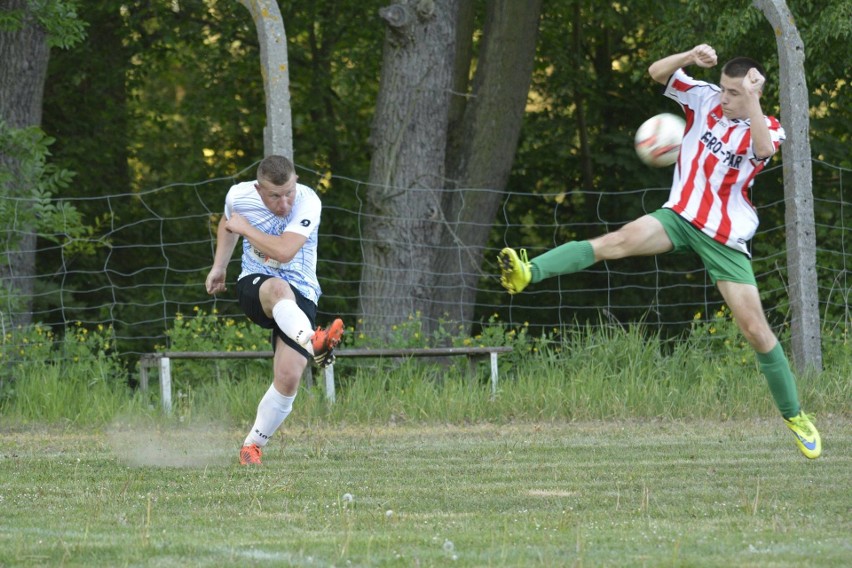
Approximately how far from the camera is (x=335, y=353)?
10.1 meters

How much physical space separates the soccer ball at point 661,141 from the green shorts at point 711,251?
0.52 meters

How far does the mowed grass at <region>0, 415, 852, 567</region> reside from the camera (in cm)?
466

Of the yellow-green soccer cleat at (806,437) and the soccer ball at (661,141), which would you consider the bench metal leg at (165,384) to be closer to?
the soccer ball at (661,141)

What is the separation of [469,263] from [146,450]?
6692 mm

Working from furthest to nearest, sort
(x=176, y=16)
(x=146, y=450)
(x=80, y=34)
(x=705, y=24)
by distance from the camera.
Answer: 1. (x=176, y=16)
2. (x=705, y=24)
3. (x=80, y=34)
4. (x=146, y=450)

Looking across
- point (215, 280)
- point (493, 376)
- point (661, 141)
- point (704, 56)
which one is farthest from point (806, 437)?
point (493, 376)

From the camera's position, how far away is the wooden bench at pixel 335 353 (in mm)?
9961

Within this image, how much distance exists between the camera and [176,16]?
18234mm

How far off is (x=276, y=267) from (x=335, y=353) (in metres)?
2.94

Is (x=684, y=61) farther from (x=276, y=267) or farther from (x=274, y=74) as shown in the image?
(x=274, y=74)

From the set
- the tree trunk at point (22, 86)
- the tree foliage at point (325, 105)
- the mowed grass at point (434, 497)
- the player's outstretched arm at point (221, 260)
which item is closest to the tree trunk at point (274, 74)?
the mowed grass at point (434, 497)

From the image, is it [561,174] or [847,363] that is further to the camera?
[561,174]

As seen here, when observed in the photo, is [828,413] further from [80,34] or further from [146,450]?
[80,34]

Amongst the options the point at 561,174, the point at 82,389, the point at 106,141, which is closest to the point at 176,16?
the point at 106,141
